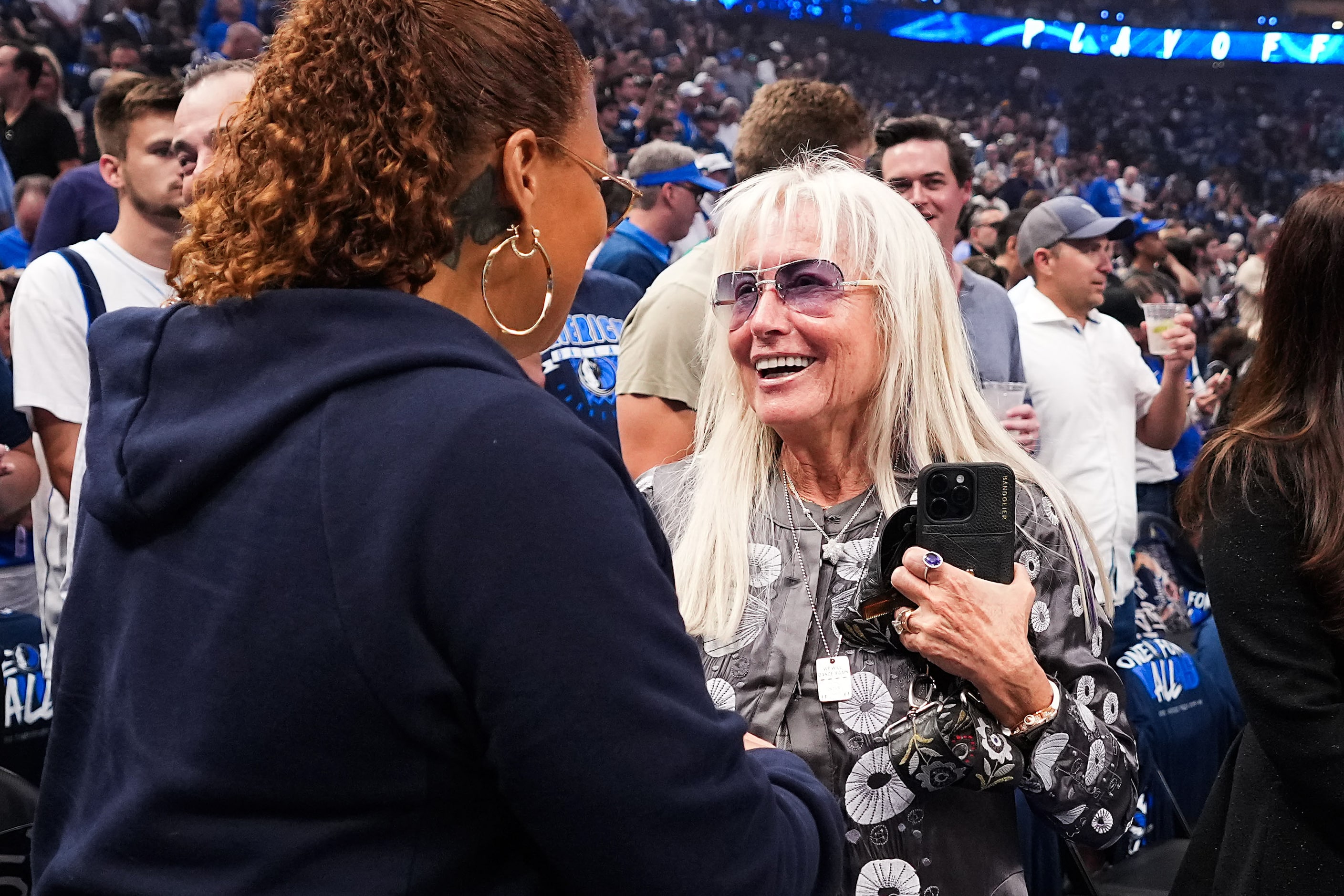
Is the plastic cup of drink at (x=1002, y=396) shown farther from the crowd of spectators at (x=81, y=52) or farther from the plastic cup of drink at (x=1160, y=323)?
the crowd of spectators at (x=81, y=52)

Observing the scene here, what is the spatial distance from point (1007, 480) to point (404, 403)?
0.83m

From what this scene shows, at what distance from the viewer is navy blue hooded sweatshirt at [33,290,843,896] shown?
78 cm

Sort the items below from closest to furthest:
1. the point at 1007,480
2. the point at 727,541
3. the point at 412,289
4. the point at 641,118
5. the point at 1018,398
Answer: the point at 412,289 → the point at 1007,480 → the point at 727,541 → the point at 1018,398 → the point at 641,118

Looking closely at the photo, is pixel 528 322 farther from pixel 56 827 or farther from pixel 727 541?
pixel 727 541

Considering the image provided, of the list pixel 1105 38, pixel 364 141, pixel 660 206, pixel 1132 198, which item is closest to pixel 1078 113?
pixel 1105 38

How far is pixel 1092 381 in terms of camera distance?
4.21 meters

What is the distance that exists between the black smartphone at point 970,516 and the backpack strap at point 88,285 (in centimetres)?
187

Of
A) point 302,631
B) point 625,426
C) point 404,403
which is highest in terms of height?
point 404,403

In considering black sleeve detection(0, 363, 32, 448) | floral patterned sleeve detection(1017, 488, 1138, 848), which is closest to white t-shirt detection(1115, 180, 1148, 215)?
black sleeve detection(0, 363, 32, 448)

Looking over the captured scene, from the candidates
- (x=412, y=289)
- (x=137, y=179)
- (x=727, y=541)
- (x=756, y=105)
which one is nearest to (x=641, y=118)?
(x=756, y=105)

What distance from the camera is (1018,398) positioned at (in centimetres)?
263

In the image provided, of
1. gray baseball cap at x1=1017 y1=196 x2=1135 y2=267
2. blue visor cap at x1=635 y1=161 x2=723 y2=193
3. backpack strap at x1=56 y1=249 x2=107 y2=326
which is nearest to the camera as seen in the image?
Result: backpack strap at x1=56 y1=249 x2=107 y2=326

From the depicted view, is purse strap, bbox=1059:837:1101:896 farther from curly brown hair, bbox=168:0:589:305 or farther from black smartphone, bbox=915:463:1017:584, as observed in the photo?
curly brown hair, bbox=168:0:589:305

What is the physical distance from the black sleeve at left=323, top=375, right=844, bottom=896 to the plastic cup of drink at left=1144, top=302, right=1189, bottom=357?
3460mm
